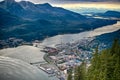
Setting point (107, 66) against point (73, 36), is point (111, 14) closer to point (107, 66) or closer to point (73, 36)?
point (73, 36)

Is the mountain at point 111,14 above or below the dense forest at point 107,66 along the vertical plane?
above

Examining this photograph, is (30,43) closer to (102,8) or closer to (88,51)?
(88,51)

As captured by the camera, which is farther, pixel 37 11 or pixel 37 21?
pixel 37 11

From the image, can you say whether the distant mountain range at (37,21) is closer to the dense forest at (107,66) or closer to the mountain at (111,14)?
the mountain at (111,14)

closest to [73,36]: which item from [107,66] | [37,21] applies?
[37,21]

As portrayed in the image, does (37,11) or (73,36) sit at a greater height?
(37,11)

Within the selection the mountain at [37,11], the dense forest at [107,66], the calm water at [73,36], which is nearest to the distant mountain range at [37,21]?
the mountain at [37,11]

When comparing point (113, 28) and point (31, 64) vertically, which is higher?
point (113, 28)

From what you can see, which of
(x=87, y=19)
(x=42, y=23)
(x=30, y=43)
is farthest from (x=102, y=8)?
(x=30, y=43)

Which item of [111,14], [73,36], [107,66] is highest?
[111,14]
